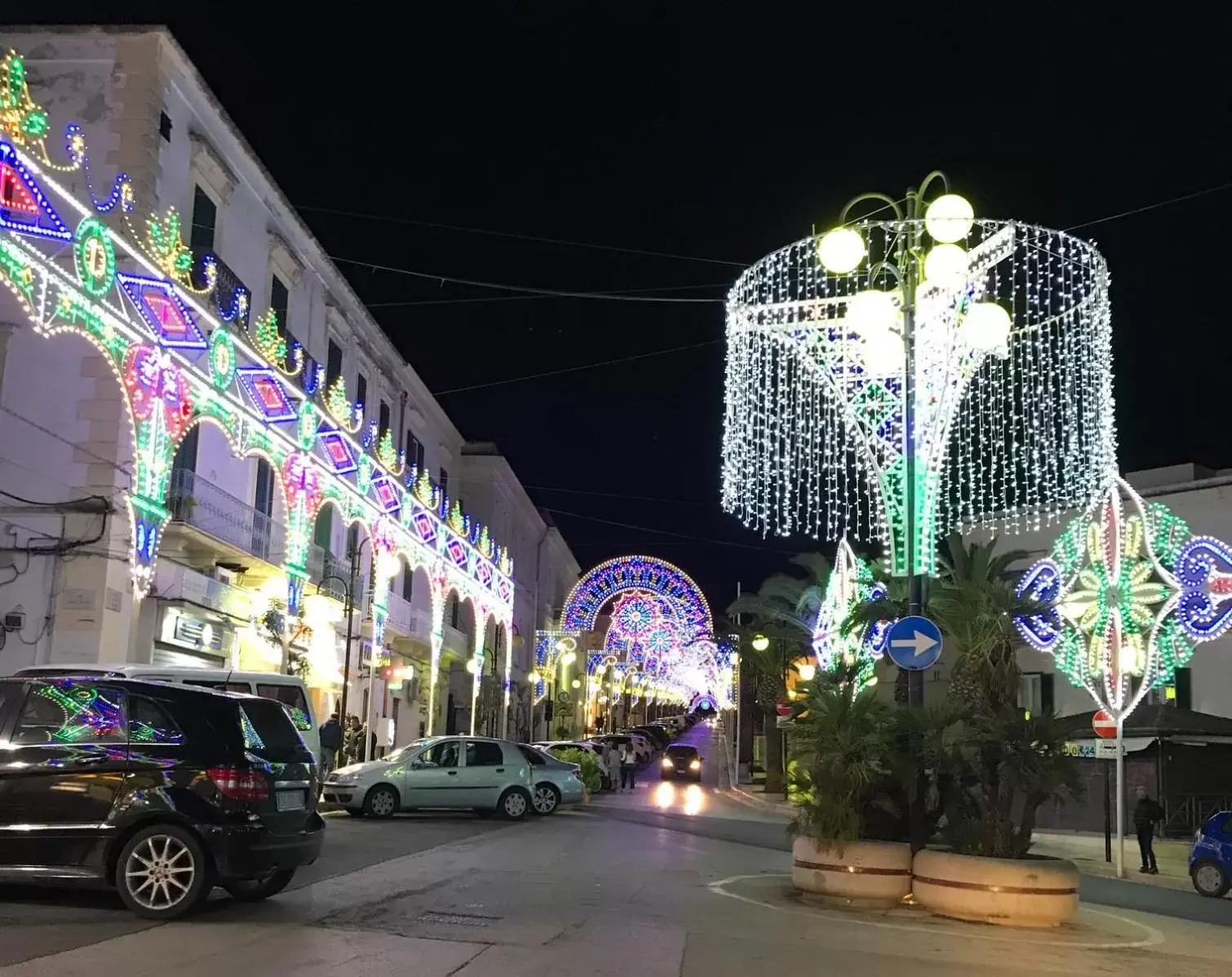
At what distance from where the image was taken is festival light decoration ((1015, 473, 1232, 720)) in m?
20.3

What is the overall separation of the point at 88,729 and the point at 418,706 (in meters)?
33.8

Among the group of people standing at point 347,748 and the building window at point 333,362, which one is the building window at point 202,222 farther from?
the group of people standing at point 347,748

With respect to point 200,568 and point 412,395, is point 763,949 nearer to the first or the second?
point 200,568

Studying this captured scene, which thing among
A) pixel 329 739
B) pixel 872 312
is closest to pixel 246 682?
pixel 329 739

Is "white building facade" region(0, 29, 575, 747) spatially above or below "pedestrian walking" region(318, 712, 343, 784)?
above

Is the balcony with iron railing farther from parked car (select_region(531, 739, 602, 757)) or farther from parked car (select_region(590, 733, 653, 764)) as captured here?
parked car (select_region(590, 733, 653, 764))

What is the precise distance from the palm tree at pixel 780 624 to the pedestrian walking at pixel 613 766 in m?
4.87

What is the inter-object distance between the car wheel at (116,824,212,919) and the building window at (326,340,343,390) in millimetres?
22976

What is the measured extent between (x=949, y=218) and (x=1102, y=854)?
14.4 meters

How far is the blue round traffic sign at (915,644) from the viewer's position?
11961mm

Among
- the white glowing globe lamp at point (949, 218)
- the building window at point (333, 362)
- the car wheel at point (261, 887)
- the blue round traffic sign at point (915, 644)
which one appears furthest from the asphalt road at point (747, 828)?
the building window at point (333, 362)

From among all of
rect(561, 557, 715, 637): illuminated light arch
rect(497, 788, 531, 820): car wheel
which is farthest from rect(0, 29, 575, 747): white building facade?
rect(561, 557, 715, 637): illuminated light arch

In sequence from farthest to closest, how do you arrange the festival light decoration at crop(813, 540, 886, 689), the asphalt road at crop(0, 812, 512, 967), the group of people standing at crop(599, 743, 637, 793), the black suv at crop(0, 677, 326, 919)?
the group of people standing at crop(599, 743, 637, 793) → the festival light decoration at crop(813, 540, 886, 689) → the black suv at crop(0, 677, 326, 919) → the asphalt road at crop(0, 812, 512, 967)

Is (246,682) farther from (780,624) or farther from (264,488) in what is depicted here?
(780,624)
